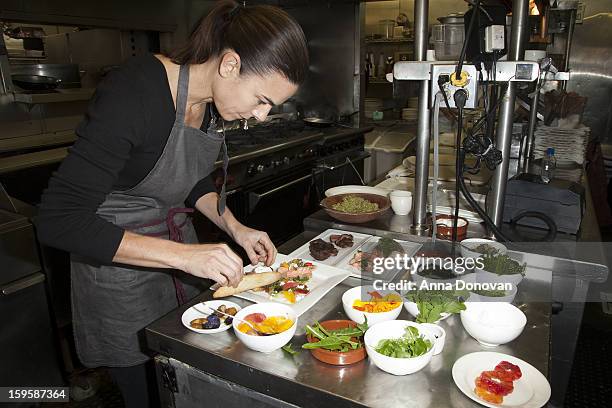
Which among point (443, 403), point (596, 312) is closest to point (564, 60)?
point (596, 312)

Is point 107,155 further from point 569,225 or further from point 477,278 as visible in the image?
point 569,225

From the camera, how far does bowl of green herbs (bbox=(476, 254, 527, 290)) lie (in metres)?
1.37

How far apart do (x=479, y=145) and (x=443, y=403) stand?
3.10 feet

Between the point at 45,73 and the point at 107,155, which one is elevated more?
the point at 45,73

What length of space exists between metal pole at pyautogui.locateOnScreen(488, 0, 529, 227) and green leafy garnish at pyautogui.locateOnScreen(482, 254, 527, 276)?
0.44 meters

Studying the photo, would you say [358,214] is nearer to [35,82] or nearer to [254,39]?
[254,39]

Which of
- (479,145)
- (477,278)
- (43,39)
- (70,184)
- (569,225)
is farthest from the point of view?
(43,39)

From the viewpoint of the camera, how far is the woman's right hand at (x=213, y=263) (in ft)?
4.20

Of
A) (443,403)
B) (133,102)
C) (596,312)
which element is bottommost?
(596,312)

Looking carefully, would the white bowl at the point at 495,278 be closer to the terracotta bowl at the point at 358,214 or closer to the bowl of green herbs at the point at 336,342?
the bowl of green herbs at the point at 336,342

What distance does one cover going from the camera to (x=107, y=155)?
1.23m

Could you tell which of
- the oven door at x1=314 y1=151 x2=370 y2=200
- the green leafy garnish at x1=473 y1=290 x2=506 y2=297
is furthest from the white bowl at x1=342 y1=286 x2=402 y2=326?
the oven door at x1=314 y1=151 x2=370 y2=200

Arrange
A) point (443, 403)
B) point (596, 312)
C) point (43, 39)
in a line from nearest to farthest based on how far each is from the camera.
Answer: point (443, 403) < point (596, 312) < point (43, 39)

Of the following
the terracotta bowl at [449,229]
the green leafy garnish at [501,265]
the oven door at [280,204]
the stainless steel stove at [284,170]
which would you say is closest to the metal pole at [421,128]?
the terracotta bowl at [449,229]
